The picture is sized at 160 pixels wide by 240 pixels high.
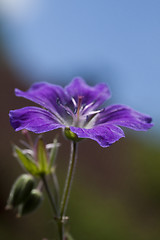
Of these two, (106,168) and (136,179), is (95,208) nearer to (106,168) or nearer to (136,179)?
(136,179)

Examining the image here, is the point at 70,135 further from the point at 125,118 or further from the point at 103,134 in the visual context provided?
the point at 125,118

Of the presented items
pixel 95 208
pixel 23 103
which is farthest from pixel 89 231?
pixel 23 103

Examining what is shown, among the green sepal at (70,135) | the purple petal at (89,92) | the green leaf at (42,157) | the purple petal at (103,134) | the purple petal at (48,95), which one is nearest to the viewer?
the purple petal at (103,134)

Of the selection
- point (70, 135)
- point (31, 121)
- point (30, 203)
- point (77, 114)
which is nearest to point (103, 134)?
point (70, 135)

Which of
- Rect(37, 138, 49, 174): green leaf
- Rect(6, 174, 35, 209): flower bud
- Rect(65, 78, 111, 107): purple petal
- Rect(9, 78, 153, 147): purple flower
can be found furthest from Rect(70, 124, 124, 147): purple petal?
Rect(65, 78, 111, 107): purple petal

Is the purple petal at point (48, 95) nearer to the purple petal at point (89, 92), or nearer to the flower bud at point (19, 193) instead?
the purple petal at point (89, 92)

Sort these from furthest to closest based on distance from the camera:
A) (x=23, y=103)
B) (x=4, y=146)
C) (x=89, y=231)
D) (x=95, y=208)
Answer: (x=23, y=103) → (x=4, y=146) → (x=95, y=208) → (x=89, y=231)

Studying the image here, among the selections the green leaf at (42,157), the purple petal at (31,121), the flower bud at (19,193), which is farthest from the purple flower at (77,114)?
the flower bud at (19,193)
